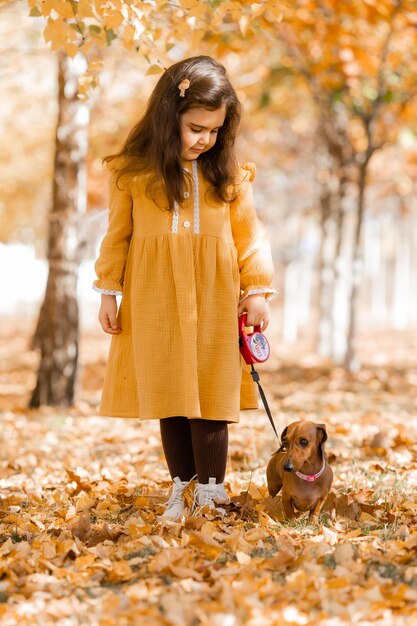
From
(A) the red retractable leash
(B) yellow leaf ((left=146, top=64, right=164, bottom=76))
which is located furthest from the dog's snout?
(B) yellow leaf ((left=146, top=64, right=164, bottom=76))

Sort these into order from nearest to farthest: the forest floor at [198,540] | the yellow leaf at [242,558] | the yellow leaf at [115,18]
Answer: the forest floor at [198,540]
the yellow leaf at [242,558]
the yellow leaf at [115,18]

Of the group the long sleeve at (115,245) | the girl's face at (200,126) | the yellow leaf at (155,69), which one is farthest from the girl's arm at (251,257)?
the yellow leaf at (155,69)

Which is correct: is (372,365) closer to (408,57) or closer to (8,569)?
(408,57)

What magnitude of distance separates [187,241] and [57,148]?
4.44 meters

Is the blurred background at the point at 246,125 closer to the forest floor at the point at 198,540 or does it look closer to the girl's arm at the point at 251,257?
the girl's arm at the point at 251,257

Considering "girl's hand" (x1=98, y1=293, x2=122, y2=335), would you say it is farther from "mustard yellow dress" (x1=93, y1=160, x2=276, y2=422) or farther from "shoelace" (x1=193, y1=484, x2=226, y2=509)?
"shoelace" (x1=193, y1=484, x2=226, y2=509)

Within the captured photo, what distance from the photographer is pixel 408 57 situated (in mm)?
10188

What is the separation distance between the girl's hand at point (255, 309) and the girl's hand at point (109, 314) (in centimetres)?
56

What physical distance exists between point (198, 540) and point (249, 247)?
1332 mm

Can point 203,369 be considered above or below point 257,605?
above

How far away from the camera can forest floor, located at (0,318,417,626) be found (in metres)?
2.47

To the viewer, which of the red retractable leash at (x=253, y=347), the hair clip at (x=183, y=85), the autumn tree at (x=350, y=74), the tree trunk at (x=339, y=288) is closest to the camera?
the hair clip at (x=183, y=85)

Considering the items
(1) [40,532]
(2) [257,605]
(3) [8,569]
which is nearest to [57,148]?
(1) [40,532]

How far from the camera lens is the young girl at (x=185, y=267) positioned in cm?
350
